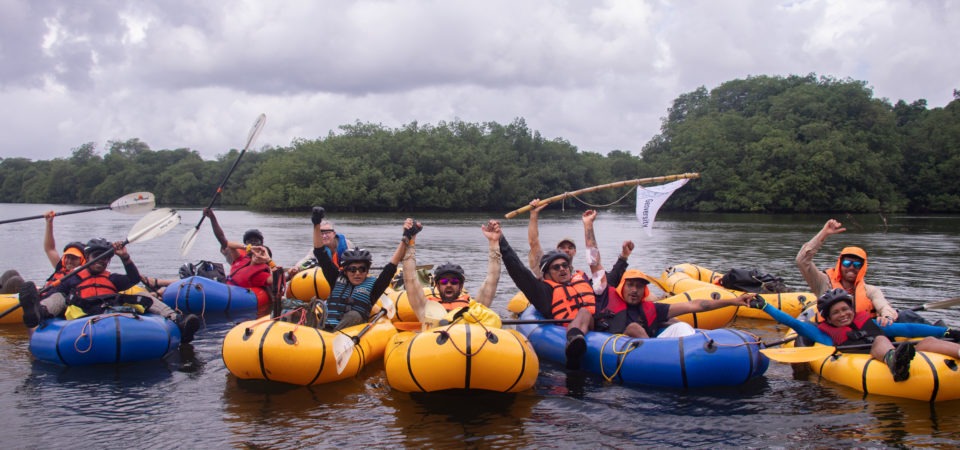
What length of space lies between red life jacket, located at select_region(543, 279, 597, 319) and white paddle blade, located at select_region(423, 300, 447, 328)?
1.45m

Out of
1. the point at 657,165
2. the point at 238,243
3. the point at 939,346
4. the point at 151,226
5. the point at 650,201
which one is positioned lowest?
the point at 939,346

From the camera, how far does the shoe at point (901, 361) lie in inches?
230

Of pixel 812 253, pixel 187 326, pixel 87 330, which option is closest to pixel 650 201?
pixel 812 253

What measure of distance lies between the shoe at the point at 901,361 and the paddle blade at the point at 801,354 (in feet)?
1.70

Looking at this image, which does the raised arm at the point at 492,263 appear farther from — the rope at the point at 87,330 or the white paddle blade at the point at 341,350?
the rope at the point at 87,330

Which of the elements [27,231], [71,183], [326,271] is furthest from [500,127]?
[326,271]

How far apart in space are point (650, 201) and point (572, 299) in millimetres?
2389

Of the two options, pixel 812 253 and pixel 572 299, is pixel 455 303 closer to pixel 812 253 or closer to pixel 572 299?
pixel 572 299

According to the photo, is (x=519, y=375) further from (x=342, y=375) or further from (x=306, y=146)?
(x=306, y=146)

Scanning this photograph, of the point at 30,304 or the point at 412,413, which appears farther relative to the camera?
the point at 30,304

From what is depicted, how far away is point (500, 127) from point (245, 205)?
3133 centimetres

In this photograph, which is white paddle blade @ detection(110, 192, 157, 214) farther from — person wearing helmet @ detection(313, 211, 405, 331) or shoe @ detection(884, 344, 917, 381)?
shoe @ detection(884, 344, 917, 381)

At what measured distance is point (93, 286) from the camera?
7867 millimetres

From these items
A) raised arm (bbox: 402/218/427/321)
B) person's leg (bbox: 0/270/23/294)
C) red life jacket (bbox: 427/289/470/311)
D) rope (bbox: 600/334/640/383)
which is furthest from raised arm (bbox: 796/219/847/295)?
person's leg (bbox: 0/270/23/294)
